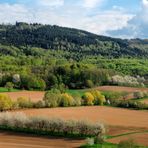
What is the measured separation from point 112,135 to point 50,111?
30.4 metres

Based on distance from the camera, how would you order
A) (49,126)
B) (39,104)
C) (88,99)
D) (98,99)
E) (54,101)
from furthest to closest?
(98,99), (88,99), (54,101), (39,104), (49,126)

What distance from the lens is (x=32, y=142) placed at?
6606 centimetres

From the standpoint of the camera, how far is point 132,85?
165 metres

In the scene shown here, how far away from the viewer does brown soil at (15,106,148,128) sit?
88963mm

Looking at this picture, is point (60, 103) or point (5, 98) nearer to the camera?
point (5, 98)

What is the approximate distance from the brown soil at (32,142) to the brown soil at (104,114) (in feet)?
59.3

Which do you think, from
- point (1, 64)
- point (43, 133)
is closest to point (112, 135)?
point (43, 133)

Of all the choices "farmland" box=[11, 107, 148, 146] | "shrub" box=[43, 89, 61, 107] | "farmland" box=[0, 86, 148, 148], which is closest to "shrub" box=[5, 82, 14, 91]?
"shrub" box=[43, 89, 61, 107]

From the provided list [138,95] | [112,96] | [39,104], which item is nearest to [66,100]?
[39,104]

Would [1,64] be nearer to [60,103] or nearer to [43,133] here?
[60,103]

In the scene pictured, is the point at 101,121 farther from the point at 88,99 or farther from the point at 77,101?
the point at 88,99

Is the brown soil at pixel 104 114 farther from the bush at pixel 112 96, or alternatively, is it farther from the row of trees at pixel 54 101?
the bush at pixel 112 96

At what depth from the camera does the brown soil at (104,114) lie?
3502 inches

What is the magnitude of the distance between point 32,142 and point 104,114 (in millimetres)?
35933
